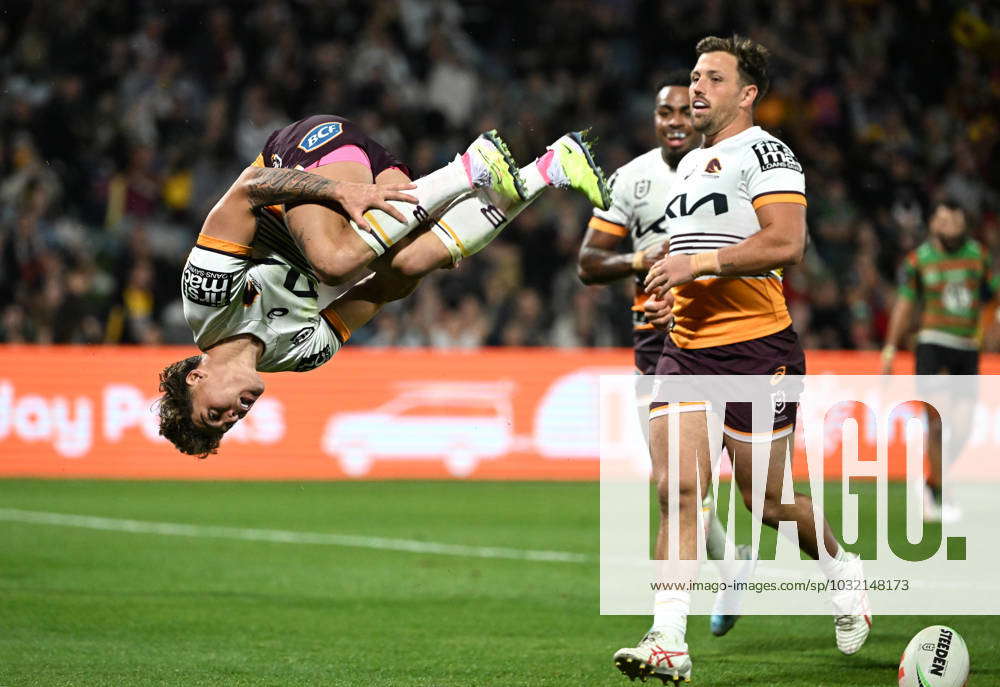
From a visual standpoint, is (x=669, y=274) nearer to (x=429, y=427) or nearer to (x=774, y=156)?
(x=774, y=156)

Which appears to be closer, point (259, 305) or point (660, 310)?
point (660, 310)

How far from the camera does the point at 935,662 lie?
233 inches

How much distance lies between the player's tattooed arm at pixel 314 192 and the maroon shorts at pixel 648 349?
240 cm

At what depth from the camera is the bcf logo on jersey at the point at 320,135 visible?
6.96m

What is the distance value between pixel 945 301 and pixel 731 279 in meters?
6.57

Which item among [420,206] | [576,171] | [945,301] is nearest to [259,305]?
[420,206]

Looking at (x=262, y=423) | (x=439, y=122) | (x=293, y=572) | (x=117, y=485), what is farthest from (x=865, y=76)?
(x=293, y=572)

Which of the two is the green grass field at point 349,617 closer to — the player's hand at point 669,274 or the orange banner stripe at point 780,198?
the player's hand at point 669,274

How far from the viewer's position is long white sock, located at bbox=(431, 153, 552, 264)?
22.3 ft

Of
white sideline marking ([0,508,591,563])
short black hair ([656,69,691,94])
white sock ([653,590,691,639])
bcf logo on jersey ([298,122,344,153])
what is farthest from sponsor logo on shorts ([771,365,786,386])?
white sideline marking ([0,508,591,563])

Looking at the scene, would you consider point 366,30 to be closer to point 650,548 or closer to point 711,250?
point 650,548

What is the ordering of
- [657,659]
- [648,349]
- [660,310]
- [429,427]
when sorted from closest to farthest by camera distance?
[657,659]
[660,310]
[648,349]
[429,427]

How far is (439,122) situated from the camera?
19516 mm

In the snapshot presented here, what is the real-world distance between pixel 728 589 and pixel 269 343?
111 inches
